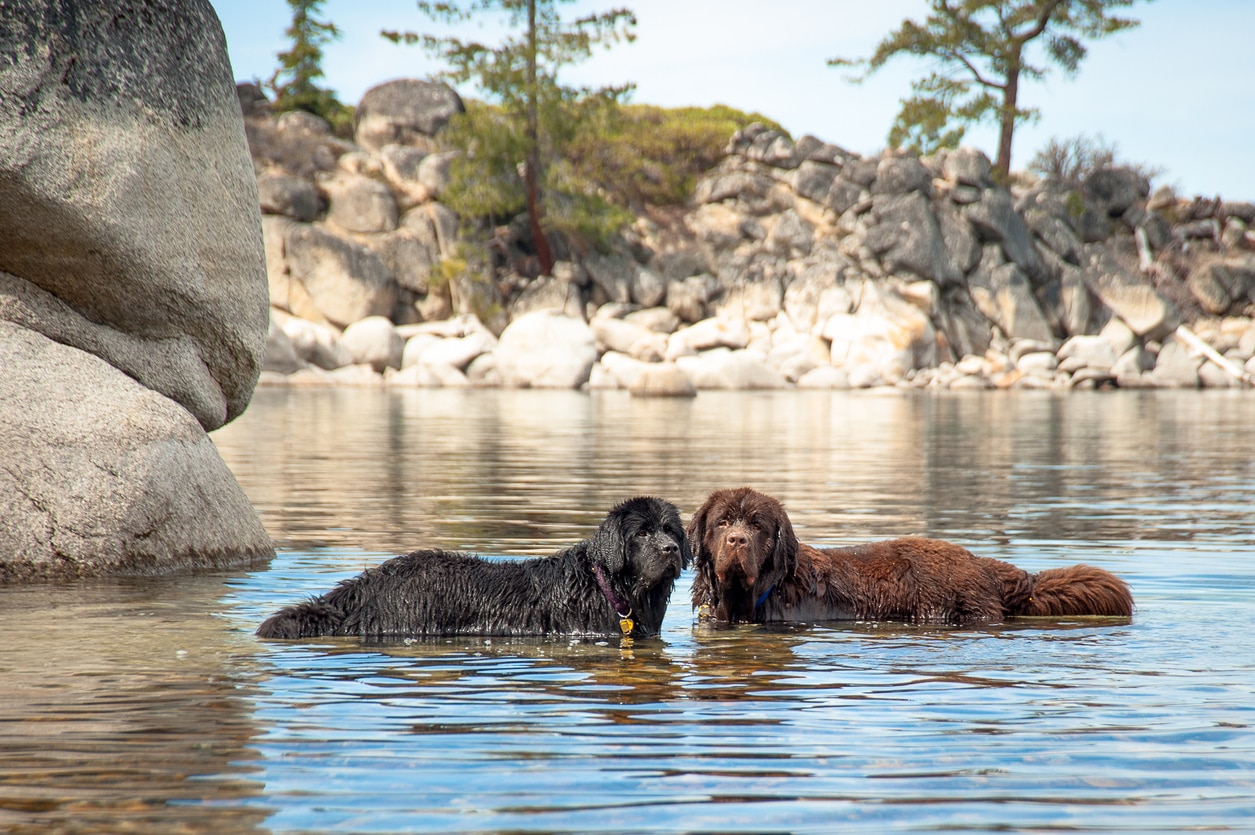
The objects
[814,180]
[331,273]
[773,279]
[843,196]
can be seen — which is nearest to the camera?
[331,273]

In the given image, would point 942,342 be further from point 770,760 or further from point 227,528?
point 770,760

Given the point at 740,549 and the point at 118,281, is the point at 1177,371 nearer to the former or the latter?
the point at 740,549

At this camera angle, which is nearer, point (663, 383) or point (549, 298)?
point (663, 383)

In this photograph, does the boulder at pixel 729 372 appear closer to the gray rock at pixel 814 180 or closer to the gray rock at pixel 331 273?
the gray rock at pixel 331 273

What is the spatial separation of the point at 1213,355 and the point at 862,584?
56165 mm

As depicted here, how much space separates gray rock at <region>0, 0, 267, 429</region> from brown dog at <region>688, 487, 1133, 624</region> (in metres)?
5.00

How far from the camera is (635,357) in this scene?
54.5m

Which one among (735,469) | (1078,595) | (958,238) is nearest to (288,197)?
(958,238)

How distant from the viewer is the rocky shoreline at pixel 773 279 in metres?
53.0

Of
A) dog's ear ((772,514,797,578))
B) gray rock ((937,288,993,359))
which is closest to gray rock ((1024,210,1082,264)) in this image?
gray rock ((937,288,993,359))

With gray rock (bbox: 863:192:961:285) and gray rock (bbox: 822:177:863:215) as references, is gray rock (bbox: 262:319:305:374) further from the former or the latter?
gray rock (bbox: 822:177:863:215)

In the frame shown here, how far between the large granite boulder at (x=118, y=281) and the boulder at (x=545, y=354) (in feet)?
130

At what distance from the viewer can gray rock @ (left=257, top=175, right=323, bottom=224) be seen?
5569 cm

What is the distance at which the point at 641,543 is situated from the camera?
782 centimetres
